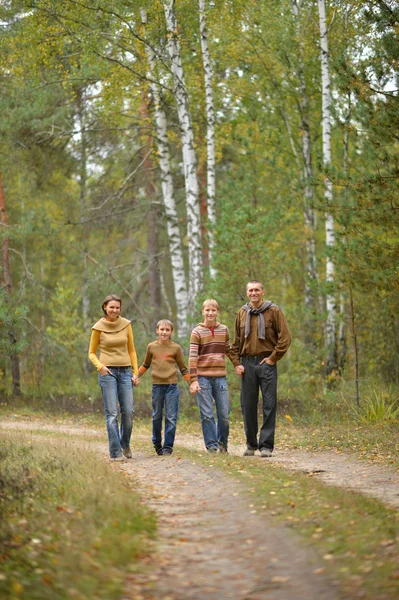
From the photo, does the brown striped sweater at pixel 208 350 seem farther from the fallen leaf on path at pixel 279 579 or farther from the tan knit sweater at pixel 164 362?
the fallen leaf on path at pixel 279 579

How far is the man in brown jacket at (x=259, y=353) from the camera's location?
1070 cm

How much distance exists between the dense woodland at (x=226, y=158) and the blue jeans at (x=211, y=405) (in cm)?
345

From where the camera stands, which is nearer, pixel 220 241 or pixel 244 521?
pixel 244 521

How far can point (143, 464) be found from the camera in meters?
10.0

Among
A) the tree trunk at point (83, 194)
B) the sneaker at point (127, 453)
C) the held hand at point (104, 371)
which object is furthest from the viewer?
the tree trunk at point (83, 194)

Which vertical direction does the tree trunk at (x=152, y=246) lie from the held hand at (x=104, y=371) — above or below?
above

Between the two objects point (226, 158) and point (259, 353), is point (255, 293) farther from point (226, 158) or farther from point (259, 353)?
point (226, 158)

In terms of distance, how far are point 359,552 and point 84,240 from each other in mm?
22131

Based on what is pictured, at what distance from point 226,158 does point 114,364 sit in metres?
18.2

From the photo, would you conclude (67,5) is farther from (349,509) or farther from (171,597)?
(171,597)

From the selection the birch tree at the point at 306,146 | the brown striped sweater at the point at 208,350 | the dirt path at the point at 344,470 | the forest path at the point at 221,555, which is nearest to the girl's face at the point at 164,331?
the brown striped sweater at the point at 208,350

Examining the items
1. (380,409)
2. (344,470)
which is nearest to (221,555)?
(344,470)

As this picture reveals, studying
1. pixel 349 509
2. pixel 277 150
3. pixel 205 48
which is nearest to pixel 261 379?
pixel 349 509

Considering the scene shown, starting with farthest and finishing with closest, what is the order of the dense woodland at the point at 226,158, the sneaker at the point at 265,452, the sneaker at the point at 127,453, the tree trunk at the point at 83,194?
the tree trunk at the point at 83,194 → the dense woodland at the point at 226,158 → the sneaker at the point at 265,452 → the sneaker at the point at 127,453
